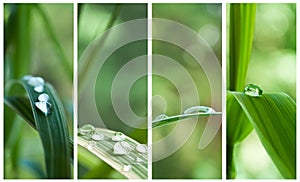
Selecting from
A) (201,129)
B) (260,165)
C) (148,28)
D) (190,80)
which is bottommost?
(260,165)

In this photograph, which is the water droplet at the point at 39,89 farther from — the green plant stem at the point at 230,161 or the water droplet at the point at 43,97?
the green plant stem at the point at 230,161

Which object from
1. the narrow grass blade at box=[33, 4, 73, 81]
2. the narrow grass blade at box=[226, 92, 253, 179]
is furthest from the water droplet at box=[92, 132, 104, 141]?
the narrow grass blade at box=[226, 92, 253, 179]

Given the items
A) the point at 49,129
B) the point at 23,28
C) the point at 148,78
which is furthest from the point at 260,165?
the point at 23,28

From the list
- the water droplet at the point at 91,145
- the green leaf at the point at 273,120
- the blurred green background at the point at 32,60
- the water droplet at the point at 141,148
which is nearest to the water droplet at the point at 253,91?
the green leaf at the point at 273,120

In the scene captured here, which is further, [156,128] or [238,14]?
[156,128]

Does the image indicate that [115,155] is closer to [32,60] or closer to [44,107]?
[44,107]

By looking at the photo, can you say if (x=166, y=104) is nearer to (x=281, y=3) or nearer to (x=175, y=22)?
(x=175, y=22)
